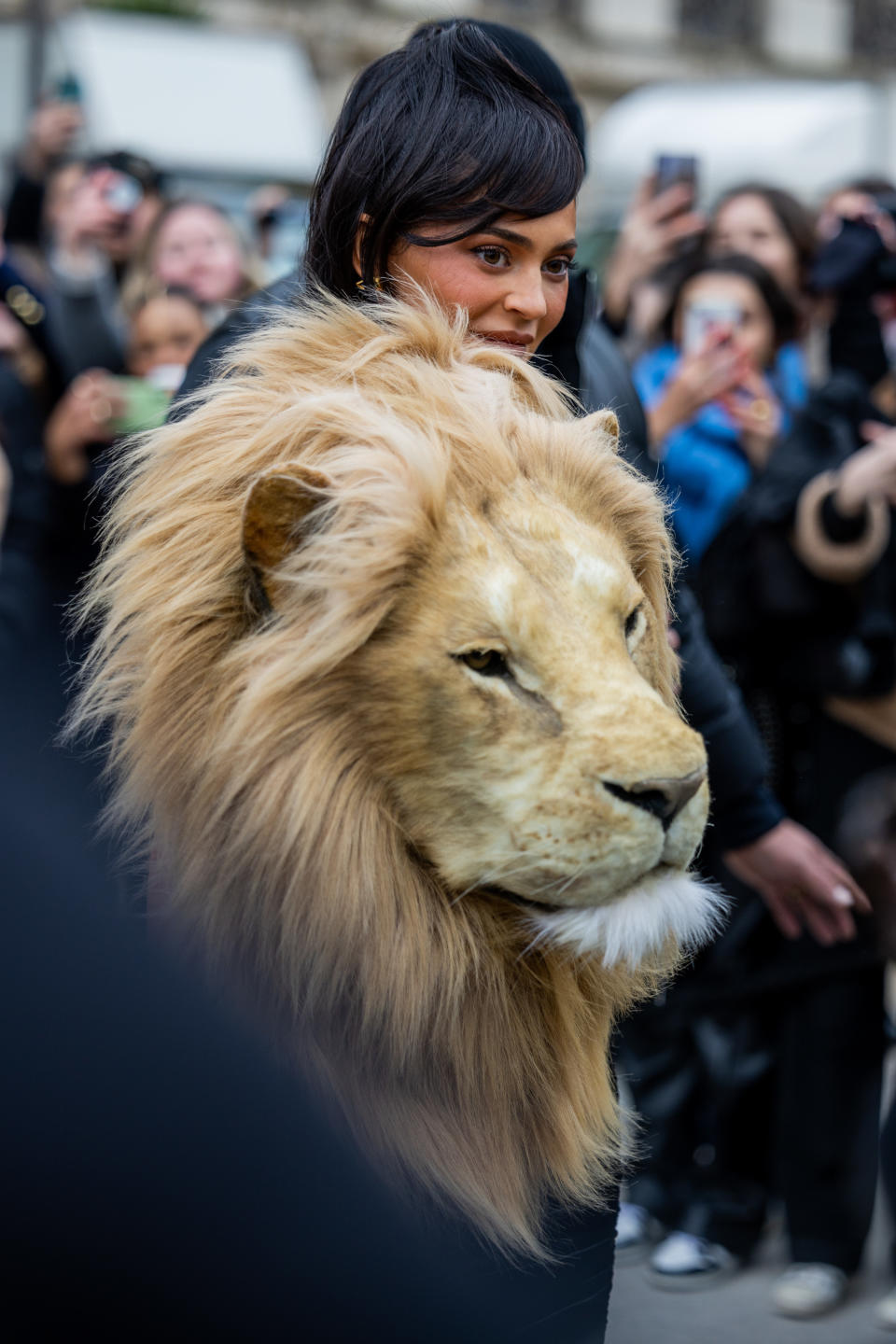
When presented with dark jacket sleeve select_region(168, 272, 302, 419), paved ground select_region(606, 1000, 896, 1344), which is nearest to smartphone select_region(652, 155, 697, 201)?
paved ground select_region(606, 1000, 896, 1344)

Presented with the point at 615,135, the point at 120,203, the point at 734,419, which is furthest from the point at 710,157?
the point at 734,419

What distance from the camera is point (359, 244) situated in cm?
185

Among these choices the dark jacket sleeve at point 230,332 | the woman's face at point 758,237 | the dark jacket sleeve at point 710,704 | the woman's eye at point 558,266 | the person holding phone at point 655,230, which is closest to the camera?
the dark jacket sleeve at point 230,332

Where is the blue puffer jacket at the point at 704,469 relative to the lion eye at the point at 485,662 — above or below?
below

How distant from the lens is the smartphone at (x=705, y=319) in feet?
14.7

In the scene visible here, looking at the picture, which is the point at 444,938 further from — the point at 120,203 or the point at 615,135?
the point at 615,135

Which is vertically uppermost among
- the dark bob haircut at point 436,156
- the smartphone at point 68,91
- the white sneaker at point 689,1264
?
the dark bob haircut at point 436,156

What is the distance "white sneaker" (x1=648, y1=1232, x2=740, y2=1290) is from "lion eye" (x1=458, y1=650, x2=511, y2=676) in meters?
2.94

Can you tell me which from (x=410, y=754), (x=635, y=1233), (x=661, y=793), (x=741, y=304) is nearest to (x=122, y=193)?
(x=741, y=304)

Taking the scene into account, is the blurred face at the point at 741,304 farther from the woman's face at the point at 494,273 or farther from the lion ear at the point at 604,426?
the lion ear at the point at 604,426

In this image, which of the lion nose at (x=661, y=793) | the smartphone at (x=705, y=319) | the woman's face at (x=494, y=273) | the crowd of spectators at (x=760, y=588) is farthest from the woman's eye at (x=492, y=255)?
the smartphone at (x=705, y=319)

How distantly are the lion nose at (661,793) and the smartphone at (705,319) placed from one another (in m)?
3.18

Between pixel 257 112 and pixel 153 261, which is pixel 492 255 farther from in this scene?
pixel 257 112

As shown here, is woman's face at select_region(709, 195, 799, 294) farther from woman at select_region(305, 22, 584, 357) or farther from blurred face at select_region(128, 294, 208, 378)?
woman at select_region(305, 22, 584, 357)
